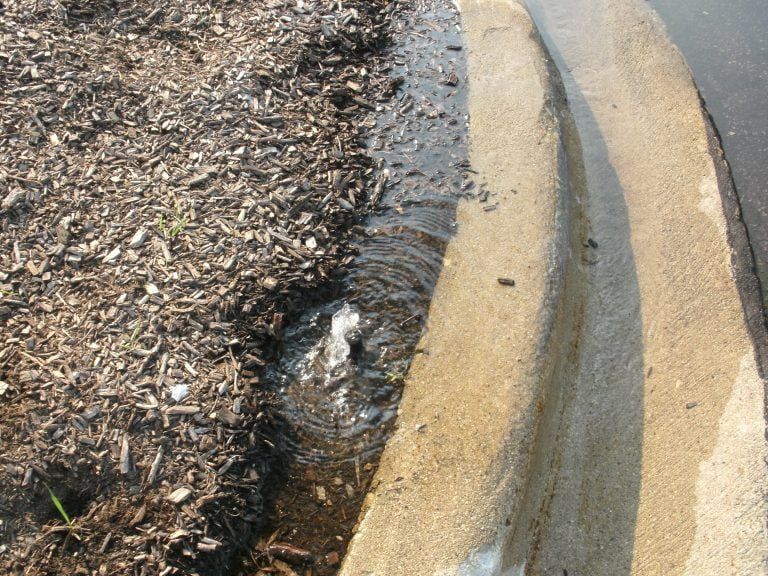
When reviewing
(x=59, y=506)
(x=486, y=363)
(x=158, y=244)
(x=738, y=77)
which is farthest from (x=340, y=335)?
(x=738, y=77)

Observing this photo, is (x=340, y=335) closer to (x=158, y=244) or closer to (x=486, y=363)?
(x=486, y=363)

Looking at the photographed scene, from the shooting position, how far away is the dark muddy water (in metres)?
5.21

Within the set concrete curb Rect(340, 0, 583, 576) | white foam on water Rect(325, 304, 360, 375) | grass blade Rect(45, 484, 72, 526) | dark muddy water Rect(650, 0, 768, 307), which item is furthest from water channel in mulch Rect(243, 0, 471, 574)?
dark muddy water Rect(650, 0, 768, 307)

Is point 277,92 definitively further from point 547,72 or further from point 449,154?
point 547,72

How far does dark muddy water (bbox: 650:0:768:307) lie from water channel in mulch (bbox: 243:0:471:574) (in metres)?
2.17

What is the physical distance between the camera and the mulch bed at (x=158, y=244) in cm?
338

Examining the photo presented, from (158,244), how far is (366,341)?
4.51 feet

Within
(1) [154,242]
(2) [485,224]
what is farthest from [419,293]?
(1) [154,242]

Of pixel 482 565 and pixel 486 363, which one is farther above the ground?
pixel 486 363

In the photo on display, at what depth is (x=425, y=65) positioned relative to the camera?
582 cm

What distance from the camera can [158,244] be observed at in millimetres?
4164

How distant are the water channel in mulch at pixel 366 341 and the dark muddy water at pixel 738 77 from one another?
2166mm

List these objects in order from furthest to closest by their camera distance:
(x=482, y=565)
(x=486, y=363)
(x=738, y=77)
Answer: (x=738, y=77) < (x=486, y=363) < (x=482, y=565)

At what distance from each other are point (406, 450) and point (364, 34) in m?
3.77
